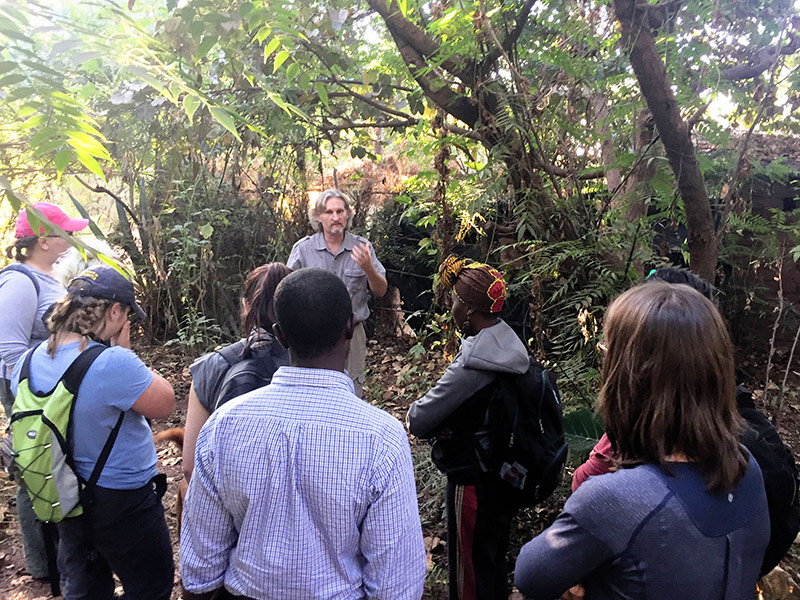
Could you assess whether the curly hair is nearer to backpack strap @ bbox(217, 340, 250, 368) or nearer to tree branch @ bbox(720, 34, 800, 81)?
backpack strap @ bbox(217, 340, 250, 368)

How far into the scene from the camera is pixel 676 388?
4.00ft

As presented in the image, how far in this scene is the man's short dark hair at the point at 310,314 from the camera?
143 centimetres

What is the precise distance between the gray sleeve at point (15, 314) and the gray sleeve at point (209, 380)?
120 centimetres

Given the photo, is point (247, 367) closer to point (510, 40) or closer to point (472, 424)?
point (472, 424)

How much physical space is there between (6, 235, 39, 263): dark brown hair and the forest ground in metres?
1.94

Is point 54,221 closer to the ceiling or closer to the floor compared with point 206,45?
closer to the floor

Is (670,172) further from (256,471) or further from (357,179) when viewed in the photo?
(357,179)

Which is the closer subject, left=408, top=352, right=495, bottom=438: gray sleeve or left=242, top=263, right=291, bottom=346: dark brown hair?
left=242, top=263, right=291, bottom=346: dark brown hair

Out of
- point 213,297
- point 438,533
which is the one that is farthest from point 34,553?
point 213,297

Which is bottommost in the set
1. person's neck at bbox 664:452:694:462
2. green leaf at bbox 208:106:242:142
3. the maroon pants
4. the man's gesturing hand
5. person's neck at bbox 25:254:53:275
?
the maroon pants

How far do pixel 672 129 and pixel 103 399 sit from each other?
10.6ft

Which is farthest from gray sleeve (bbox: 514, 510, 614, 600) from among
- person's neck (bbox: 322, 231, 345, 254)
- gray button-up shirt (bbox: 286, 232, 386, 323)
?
person's neck (bbox: 322, 231, 345, 254)

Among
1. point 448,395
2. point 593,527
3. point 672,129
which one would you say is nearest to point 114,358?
point 448,395

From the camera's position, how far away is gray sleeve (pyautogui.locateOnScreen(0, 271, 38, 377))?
2648 mm
